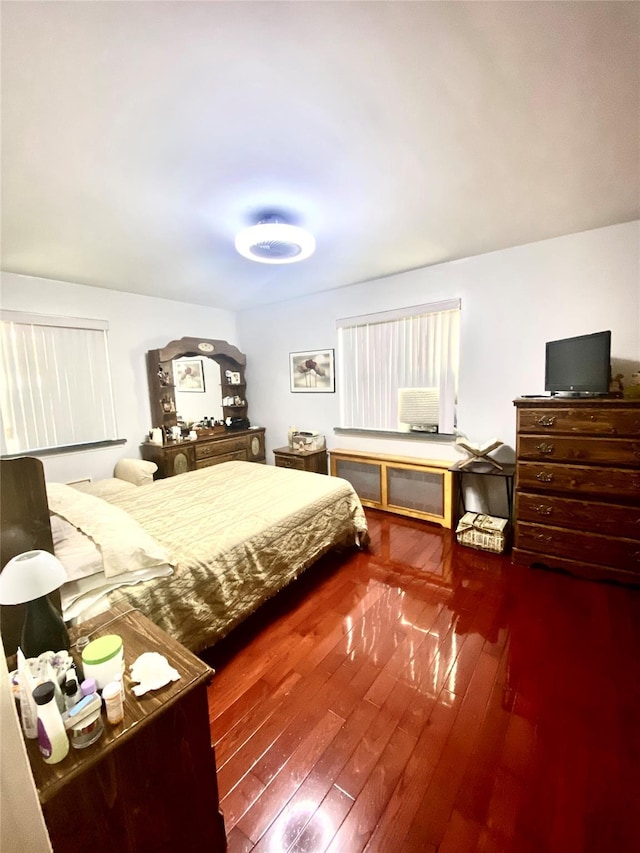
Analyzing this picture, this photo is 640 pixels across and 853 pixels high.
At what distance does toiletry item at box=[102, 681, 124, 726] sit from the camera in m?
0.83

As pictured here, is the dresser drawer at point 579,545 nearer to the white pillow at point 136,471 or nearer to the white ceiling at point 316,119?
the white ceiling at point 316,119

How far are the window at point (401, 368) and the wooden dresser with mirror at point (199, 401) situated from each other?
58.3 inches

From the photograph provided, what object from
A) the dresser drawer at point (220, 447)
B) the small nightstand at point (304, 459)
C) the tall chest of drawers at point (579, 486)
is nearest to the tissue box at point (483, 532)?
the tall chest of drawers at point (579, 486)

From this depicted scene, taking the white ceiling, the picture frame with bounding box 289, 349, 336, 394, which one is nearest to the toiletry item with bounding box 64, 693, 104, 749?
the white ceiling

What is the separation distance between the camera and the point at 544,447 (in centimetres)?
241

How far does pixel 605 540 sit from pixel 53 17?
354 centimetres

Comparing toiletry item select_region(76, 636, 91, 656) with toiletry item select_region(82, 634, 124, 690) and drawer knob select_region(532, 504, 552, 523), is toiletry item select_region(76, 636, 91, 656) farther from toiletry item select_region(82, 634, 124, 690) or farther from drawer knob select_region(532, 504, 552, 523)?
drawer knob select_region(532, 504, 552, 523)

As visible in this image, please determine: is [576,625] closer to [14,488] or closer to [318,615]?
[318,615]

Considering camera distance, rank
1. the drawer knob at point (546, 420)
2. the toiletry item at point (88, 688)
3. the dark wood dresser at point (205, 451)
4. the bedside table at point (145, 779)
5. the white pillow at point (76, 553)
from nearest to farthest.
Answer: the bedside table at point (145, 779) < the toiletry item at point (88, 688) < the white pillow at point (76, 553) < the drawer knob at point (546, 420) < the dark wood dresser at point (205, 451)

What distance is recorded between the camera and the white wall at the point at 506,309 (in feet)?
8.20

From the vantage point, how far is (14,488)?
104 centimetres

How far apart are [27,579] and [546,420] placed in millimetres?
2802

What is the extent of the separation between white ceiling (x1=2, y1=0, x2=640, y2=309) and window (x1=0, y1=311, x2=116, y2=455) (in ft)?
2.94

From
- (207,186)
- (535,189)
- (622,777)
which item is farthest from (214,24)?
(622,777)
